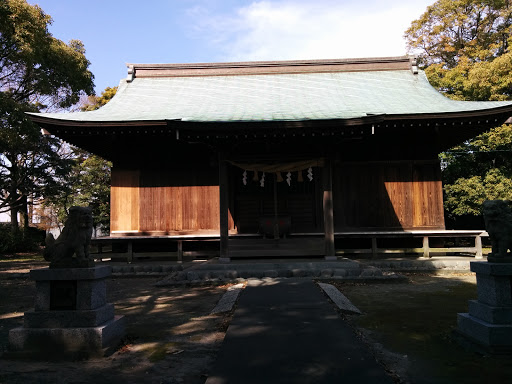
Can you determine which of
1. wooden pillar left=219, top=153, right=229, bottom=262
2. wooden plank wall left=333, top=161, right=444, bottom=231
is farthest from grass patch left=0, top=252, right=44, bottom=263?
wooden plank wall left=333, top=161, right=444, bottom=231

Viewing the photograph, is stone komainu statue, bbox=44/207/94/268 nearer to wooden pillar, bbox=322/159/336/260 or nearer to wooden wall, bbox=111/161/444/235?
wooden pillar, bbox=322/159/336/260

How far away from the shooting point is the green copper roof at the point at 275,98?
435 inches

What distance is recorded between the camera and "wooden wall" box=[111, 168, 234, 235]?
40.7 ft

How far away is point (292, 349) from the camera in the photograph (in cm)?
393

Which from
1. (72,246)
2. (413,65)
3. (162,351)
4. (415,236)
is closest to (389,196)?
(415,236)

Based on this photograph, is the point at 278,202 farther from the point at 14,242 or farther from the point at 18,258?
the point at 14,242

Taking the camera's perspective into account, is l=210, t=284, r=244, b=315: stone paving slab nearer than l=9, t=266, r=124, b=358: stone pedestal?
No

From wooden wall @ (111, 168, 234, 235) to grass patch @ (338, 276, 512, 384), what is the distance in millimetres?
5900

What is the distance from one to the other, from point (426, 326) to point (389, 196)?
781 cm

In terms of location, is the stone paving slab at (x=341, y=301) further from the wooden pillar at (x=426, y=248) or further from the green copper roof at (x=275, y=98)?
the wooden pillar at (x=426, y=248)

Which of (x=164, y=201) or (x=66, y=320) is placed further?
(x=164, y=201)

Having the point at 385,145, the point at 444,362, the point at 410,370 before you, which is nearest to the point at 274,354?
the point at 410,370

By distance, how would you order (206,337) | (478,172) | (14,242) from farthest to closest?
1. (14,242)
2. (478,172)
3. (206,337)

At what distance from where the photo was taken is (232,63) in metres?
16.2
